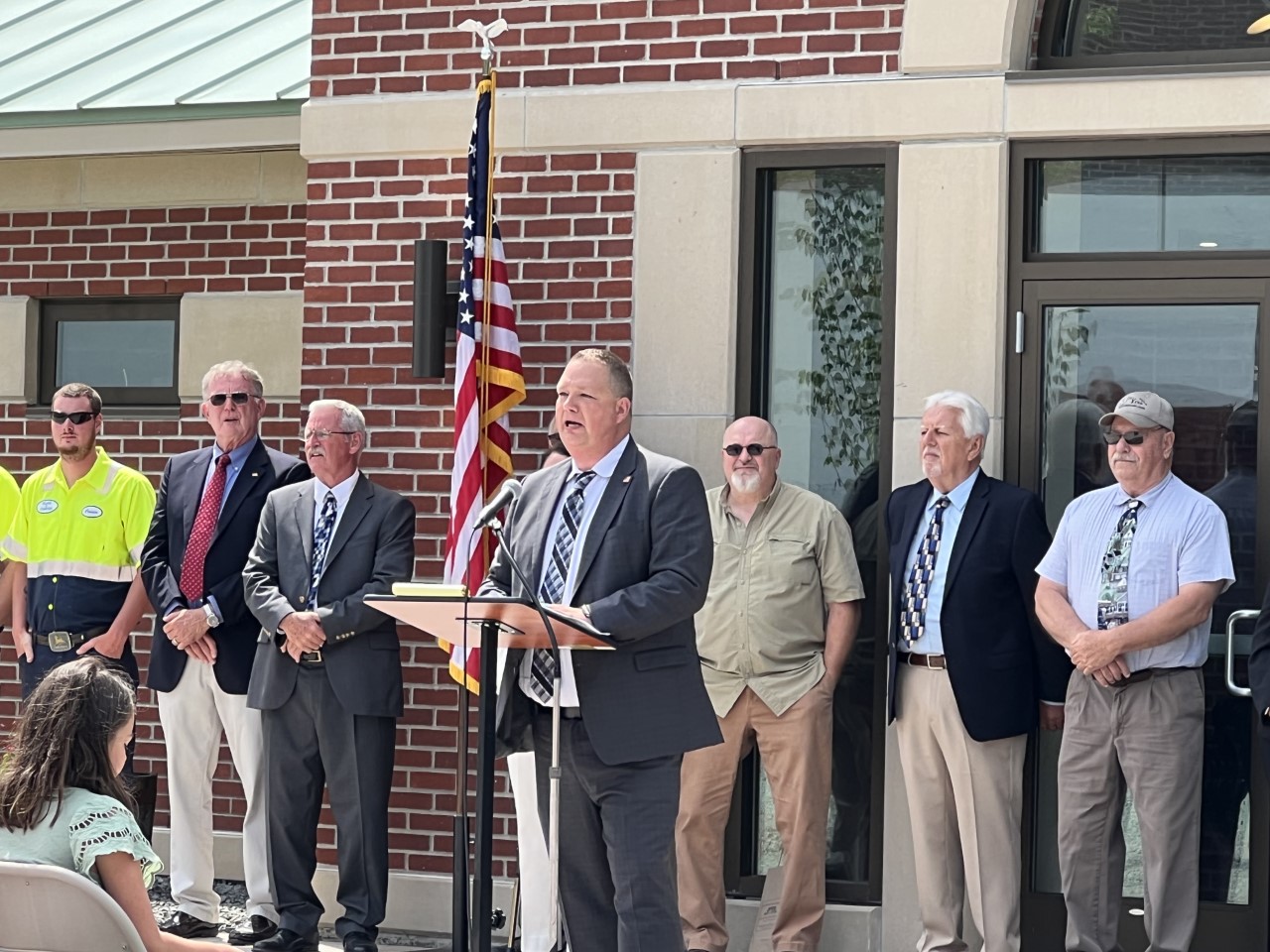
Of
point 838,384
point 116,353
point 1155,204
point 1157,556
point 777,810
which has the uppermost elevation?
point 1155,204

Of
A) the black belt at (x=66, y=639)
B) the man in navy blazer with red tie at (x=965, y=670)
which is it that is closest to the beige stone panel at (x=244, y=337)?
the black belt at (x=66, y=639)

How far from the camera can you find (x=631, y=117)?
8.17m

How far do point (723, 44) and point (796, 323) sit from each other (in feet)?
3.78

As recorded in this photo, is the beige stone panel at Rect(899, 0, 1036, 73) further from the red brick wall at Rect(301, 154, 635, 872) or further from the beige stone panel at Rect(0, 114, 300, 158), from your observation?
the beige stone panel at Rect(0, 114, 300, 158)

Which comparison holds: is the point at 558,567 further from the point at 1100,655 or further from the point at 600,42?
the point at 600,42

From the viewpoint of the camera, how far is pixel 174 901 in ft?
27.2

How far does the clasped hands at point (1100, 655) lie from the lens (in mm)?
6992

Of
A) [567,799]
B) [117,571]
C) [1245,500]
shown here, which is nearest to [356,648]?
[117,571]

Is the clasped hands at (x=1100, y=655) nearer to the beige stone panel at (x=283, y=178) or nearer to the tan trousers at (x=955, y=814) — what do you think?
the tan trousers at (x=955, y=814)

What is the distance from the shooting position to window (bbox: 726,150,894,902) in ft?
26.1

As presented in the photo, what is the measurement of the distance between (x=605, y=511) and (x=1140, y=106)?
2.92m

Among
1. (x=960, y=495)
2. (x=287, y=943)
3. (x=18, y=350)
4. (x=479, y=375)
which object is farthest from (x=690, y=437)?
(x=18, y=350)

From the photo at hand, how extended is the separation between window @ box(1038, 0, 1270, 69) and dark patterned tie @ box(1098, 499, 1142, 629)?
1793 millimetres

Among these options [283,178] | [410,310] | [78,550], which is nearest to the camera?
[410,310]
